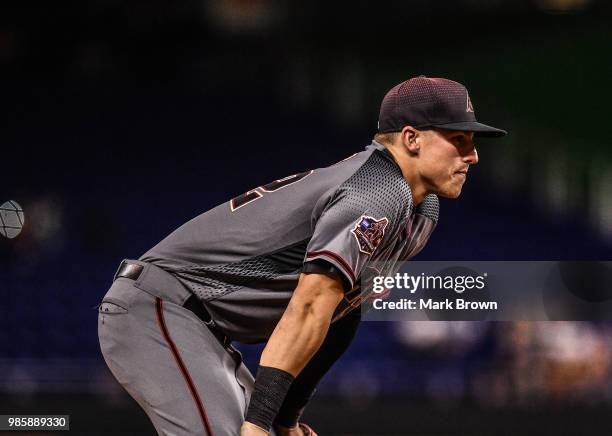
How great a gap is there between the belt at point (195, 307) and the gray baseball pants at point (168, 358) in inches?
0.4

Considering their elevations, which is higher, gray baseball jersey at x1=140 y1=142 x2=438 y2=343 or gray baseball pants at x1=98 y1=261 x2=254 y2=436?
gray baseball jersey at x1=140 y1=142 x2=438 y2=343

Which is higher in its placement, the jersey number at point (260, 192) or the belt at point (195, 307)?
the jersey number at point (260, 192)

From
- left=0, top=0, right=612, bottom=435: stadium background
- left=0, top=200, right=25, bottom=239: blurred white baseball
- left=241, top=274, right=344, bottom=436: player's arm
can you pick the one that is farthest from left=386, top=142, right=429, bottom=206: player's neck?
left=0, top=200, right=25, bottom=239: blurred white baseball

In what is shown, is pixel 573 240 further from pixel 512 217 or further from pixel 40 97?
pixel 40 97

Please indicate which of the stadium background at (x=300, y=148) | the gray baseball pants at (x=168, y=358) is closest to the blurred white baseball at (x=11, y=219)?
the stadium background at (x=300, y=148)

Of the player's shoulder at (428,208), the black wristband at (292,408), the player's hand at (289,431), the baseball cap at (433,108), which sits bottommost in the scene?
the player's hand at (289,431)

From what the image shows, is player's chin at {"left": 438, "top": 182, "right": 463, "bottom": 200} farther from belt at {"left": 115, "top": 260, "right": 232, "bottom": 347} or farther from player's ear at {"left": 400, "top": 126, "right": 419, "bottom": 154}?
belt at {"left": 115, "top": 260, "right": 232, "bottom": 347}

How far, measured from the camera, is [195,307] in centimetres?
168

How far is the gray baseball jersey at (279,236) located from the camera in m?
1.50

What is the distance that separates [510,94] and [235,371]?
3.23 m

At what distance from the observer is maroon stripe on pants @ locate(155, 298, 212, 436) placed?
5.22ft

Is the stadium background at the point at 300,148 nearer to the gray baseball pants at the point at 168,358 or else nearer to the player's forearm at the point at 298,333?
the gray baseball pants at the point at 168,358

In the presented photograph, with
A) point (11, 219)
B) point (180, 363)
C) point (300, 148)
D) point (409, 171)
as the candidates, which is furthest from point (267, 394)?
point (11, 219)

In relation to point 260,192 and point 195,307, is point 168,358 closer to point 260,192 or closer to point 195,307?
point 195,307
